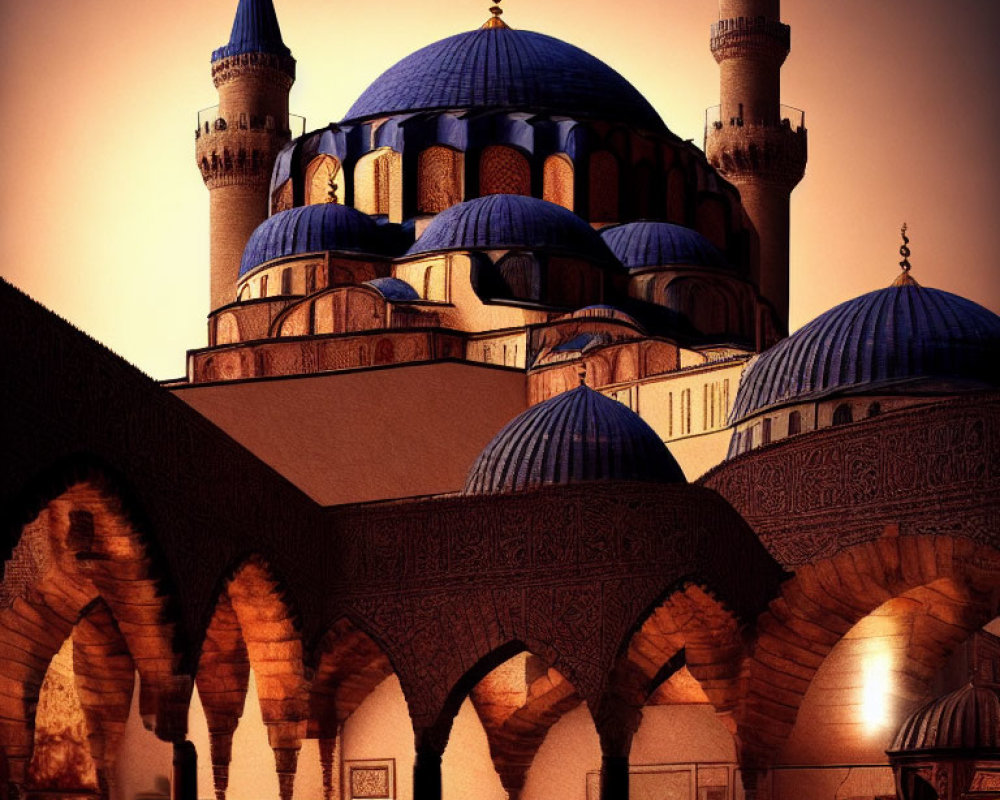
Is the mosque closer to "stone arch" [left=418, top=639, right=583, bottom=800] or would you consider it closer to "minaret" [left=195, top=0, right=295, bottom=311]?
"stone arch" [left=418, top=639, right=583, bottom=800]

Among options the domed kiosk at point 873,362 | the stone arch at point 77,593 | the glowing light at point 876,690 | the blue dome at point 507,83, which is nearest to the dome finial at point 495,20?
the blue dome at point 507,83

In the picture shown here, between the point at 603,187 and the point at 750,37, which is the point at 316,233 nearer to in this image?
the point at 603,187

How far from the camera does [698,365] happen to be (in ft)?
73.3

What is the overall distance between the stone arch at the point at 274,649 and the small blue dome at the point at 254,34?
15.0 m

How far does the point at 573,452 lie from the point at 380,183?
11.3 metres

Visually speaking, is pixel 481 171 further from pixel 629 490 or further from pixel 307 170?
pixel 629 490

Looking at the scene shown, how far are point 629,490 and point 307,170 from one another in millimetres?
13983

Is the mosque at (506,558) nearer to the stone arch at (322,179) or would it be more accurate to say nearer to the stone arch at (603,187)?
the stone arch at (603,187)

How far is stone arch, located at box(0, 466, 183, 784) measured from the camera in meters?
13.3

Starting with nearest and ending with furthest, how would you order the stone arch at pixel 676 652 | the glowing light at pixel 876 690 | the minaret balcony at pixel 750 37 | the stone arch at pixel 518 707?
the stone arch at pixel 676 652 → the glowing light at pixel 876 690 → the stone arch at pixel 518 707 → the minaret balcony at pixel 750 37

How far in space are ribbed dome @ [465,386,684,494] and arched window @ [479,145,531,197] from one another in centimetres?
1026

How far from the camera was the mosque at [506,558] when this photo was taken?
14359 millimetres

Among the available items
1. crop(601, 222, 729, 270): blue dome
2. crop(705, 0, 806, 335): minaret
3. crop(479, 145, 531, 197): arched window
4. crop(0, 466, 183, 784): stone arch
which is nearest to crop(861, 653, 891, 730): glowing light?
crop(0, 466, 183, 784): stone arch

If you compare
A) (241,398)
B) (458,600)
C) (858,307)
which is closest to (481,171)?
(241,398)
